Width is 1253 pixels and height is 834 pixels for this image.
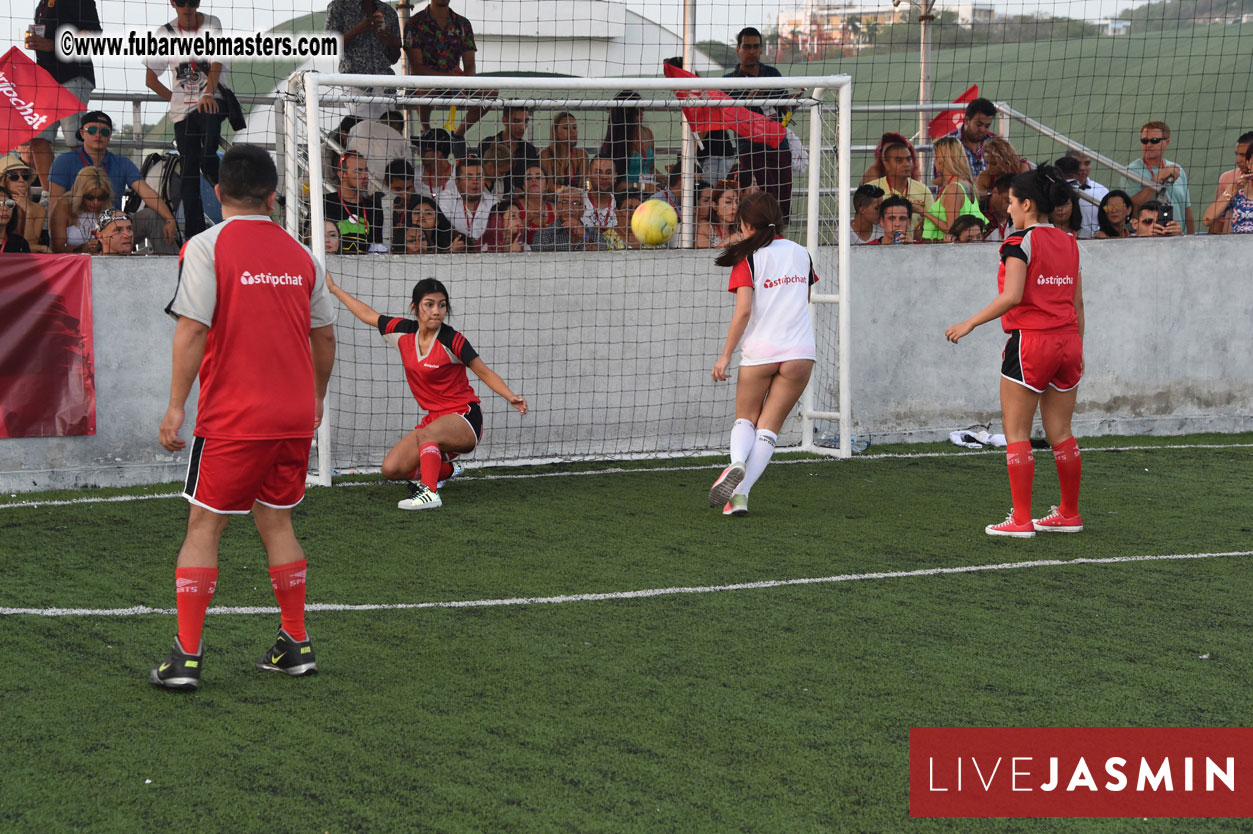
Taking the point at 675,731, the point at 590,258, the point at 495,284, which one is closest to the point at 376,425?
A: the point at 495,284

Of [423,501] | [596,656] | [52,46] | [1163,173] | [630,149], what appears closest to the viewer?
[596,656]

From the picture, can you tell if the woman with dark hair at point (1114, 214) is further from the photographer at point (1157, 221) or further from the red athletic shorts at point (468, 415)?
the red athletic shorts at point (468, 415)

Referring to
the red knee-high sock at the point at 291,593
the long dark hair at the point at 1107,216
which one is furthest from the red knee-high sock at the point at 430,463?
the long dark hair at the point at 1107,216

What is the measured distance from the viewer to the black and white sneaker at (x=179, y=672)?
419 centimetres

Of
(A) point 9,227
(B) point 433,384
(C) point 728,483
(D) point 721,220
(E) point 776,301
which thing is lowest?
(C) point 728,483

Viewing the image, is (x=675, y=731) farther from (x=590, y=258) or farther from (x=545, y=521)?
(x=590, y=258)

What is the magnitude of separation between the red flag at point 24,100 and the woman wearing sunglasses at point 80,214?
41 cm

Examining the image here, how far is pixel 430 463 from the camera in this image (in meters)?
7.66

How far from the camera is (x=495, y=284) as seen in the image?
9.20 m

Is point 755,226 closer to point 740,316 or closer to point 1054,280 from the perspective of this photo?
point 740,316

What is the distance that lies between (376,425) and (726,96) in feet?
12.2

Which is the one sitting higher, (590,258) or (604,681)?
(590,258)

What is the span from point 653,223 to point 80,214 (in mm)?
3936
